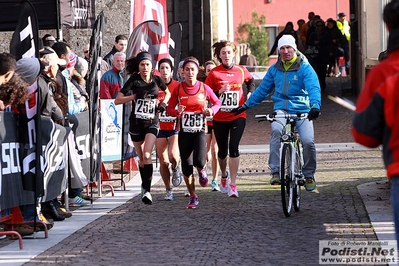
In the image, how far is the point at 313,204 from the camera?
11.8 metres

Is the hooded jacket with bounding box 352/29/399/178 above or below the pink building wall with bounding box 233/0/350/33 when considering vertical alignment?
below

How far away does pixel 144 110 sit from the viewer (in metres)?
12.3

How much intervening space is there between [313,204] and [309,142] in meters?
0.73

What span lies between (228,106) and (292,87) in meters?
1.37

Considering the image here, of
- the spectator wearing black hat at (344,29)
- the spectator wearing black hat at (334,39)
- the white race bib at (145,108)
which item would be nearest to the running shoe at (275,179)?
the white race bib at (145,108)

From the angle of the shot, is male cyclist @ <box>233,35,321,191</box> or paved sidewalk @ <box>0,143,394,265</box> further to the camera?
male cyclist @ <box>233,35,321,191</box>

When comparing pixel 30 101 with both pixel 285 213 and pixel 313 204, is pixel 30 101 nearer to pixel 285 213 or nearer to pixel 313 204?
pixel 285 213

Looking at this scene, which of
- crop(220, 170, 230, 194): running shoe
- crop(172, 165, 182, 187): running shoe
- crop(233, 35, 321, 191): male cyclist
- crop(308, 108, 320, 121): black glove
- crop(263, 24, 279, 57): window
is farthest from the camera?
crop(263, 24, 279, 57): window

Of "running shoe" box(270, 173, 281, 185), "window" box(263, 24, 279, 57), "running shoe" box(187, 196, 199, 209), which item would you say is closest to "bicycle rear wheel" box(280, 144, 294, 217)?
"running shoe" box(270, 173, 281, 185)

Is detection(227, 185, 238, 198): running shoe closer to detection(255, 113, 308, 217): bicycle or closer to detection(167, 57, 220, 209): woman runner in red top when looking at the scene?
detection(167, 57, 220, 209): woman runner in red top

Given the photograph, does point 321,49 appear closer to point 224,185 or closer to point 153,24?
point 153,24

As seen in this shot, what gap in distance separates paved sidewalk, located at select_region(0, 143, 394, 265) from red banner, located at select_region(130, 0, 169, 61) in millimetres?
2191

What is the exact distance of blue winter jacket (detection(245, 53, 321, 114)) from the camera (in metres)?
11.6

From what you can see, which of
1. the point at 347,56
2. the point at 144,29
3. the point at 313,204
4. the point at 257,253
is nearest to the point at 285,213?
the point at 313,204
